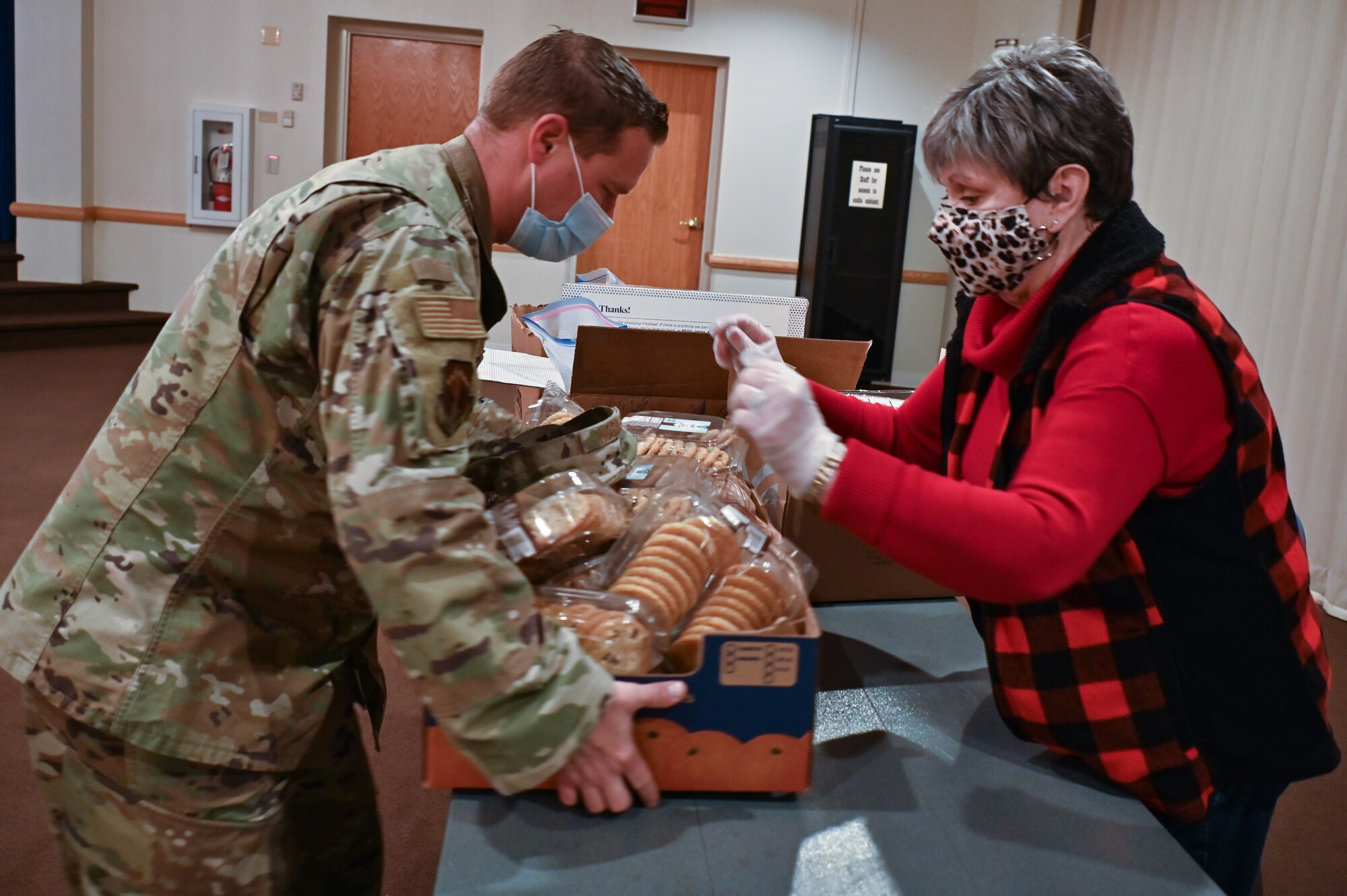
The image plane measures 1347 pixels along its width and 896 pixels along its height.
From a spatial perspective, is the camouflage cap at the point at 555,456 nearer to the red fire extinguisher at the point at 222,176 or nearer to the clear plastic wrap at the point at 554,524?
the clear plastic wrap at the point at 554,524

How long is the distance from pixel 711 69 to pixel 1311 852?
261 inches

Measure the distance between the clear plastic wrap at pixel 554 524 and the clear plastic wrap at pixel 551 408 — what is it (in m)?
0.47

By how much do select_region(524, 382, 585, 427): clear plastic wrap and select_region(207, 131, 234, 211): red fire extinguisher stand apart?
6663 millimetres

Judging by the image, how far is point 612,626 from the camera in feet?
3.14

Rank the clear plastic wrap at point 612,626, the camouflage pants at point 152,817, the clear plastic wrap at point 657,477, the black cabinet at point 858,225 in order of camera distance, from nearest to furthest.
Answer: the clear plastic wrap at point 612,626
the camouflage pants at point 152,817
the clear plastic wrap at point 657,477
the black cabinet at point 858,225

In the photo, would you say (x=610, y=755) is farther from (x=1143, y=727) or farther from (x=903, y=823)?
(x=1143, y=727)

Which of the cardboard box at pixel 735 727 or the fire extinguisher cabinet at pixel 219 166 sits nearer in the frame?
the cardboard box at pixel 735 727

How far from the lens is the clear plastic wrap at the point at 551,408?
169 centimetres

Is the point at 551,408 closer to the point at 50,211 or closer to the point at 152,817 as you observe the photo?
the point at 152,817

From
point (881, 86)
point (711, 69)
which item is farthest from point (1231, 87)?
point (711, 69)

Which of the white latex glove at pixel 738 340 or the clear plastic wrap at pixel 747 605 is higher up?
the white latex glove at pixel 738 340

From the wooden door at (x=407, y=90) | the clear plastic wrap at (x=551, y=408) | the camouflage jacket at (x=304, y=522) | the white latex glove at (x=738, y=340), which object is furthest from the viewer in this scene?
the wooden door at (x=407, y=90)

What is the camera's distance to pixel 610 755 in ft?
2.95

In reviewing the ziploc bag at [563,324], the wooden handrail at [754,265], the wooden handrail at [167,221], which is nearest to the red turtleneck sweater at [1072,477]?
the ziploc bag at [563,324]
